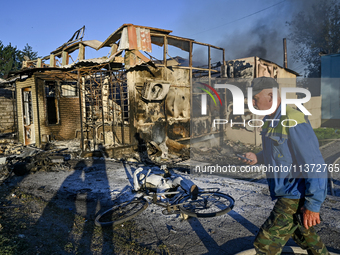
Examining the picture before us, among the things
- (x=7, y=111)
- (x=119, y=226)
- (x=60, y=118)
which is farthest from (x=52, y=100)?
(x=119, y=226)

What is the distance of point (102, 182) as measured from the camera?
257 inches

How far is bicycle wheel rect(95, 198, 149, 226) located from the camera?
4.05 m

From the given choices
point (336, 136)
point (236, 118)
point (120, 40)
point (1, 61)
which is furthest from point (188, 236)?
point (1, 61)

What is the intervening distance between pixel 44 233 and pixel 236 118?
12388 mm

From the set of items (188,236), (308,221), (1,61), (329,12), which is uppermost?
(329,12)

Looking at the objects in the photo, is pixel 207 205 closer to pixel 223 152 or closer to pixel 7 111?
pixel 223 152

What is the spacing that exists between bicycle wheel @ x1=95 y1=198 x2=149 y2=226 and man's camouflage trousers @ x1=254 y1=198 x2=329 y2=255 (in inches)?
93.6

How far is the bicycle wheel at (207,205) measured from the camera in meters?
4.18

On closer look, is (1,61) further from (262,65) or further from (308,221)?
(308,221)

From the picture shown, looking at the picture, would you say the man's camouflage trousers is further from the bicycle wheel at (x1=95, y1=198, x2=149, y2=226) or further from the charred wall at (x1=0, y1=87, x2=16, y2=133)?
the charred wall at (x1=0, y1=87, x2=16, y2=133)

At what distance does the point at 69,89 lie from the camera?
45.8 ft

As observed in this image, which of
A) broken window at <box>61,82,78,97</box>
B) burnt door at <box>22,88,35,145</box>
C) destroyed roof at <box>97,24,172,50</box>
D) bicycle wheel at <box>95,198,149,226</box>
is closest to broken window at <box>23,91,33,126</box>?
burnt door at <box>22,88,35,145</box>

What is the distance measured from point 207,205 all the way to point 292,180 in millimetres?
2537

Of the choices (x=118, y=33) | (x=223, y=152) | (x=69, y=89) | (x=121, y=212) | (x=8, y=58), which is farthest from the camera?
(x=8, y=58)
